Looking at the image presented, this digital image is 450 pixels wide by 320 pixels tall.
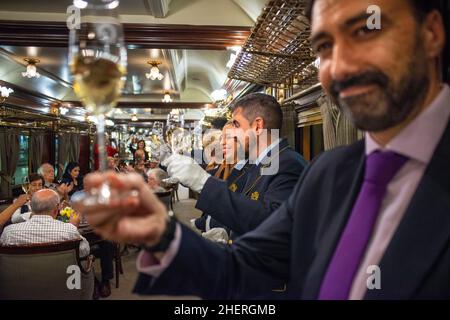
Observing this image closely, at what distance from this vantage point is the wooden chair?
118 inches

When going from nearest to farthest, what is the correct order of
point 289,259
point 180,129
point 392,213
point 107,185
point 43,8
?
point 107,185, point 392,213, point 289,259, point 180,129, point 43,8

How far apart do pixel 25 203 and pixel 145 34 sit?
2.50 meters

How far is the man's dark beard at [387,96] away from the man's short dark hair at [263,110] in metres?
1.59

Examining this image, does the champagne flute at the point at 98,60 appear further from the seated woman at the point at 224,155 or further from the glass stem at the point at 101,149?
the seated woman at the point at 224,155

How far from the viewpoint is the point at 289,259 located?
3.35ft

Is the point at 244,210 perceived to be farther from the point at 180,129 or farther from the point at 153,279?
the point at 153,279

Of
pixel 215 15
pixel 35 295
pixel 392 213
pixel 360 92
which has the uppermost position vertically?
pixel 215 15

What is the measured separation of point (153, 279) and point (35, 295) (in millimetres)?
2815

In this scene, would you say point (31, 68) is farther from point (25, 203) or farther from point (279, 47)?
point (279, 47)

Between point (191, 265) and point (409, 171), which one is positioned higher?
point (409, 171)

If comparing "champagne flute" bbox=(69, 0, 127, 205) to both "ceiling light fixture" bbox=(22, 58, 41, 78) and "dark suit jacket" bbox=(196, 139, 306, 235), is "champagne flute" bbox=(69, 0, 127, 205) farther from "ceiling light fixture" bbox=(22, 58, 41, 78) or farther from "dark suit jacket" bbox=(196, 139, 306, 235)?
"ceiling light fixture" bbox=(22, 58, 41, 78)

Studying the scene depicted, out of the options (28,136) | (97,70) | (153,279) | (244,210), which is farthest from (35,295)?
(28,136)

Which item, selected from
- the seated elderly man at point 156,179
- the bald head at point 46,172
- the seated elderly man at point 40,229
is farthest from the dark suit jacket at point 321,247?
the bald head at point 46,172

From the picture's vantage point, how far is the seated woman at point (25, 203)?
395cm
